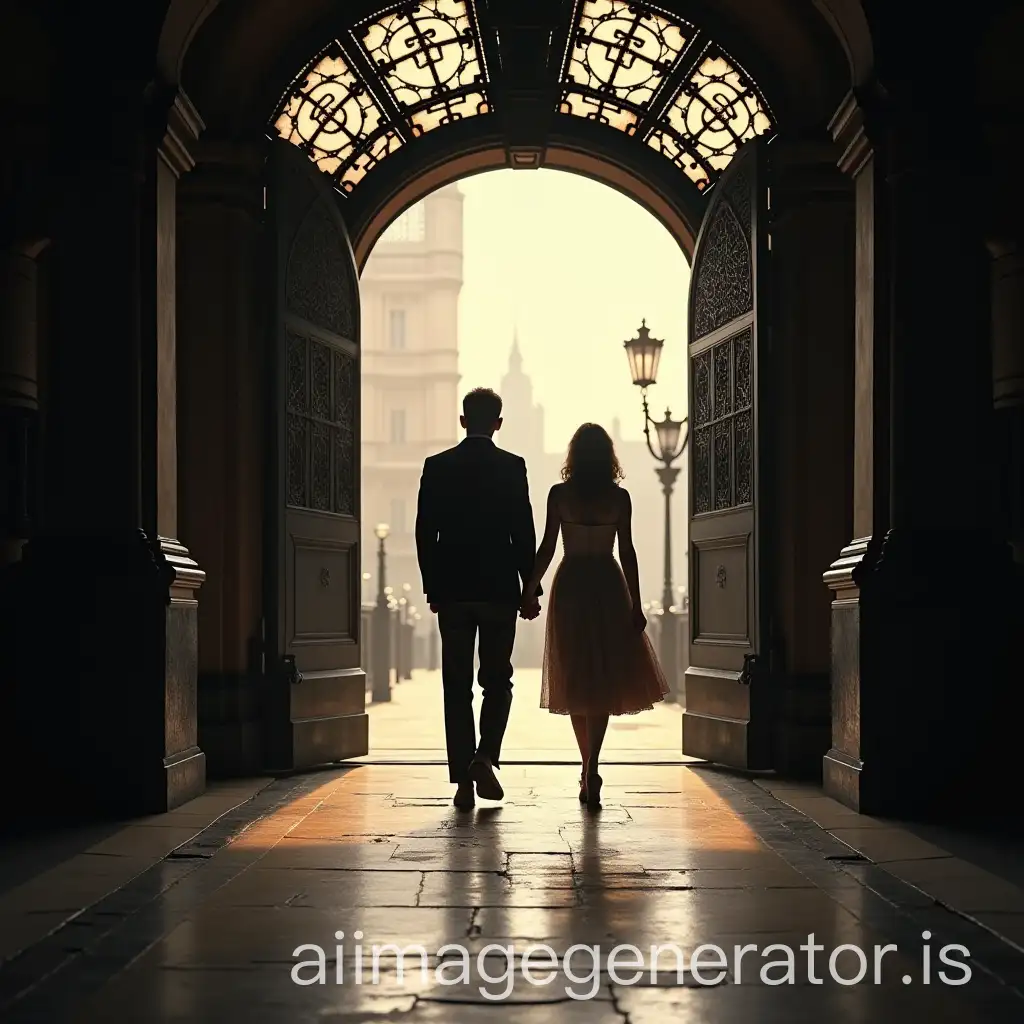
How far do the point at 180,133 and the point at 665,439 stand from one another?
11.0 m

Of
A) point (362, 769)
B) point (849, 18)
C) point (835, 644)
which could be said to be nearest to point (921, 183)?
point (849, 18)

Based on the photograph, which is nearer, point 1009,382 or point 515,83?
point 1009,382

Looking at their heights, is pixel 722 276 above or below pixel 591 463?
above

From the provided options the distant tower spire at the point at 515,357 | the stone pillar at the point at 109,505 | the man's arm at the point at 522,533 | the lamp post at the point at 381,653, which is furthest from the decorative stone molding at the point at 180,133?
the distant tower spire at the point at 515,357

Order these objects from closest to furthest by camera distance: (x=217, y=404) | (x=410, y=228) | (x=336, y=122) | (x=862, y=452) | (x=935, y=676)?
(x=935, y=676) → (x=862, y=452) → (x=217, y=404) → (x=336, y=122) → (x=410, y=228)

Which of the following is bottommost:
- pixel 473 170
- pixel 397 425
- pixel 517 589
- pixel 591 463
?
pixel 517 589

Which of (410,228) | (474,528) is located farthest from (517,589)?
(410,228)

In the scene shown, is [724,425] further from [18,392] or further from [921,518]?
[18,392]

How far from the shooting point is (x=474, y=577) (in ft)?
23.3

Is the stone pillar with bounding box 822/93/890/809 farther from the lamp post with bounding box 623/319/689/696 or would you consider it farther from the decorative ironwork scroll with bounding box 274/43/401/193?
the lamp post with bounding box 623/319/689/696

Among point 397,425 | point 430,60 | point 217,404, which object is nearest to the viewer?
point 217,404

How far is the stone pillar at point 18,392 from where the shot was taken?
7121 mm

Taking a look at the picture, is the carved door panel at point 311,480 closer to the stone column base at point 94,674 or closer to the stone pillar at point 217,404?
the stone pillar at point 217,404

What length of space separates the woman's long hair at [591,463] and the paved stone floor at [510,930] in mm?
1522
